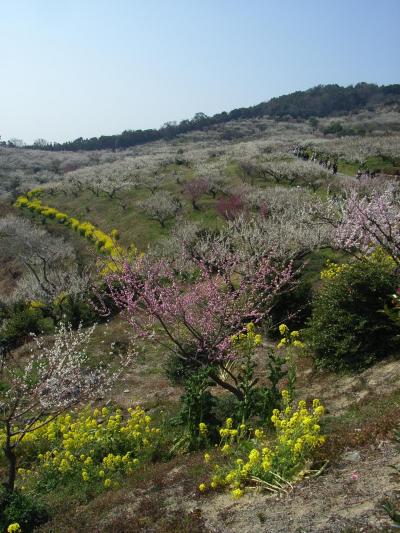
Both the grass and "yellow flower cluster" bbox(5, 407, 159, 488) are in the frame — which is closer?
the grass

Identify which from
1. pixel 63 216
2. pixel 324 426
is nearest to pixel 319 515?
pixel 324 426

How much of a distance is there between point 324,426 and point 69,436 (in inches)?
233

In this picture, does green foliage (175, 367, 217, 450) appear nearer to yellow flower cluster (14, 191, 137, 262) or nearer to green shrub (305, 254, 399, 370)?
green shrub (305, 254, 399, 370)

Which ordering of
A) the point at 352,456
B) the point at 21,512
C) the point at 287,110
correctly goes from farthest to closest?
the point at 287,110, the point at 21,512, the point at 352,456

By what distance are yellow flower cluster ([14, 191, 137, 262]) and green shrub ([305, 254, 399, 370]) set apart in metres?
20.0

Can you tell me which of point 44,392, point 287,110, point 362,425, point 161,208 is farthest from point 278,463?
point 287,110

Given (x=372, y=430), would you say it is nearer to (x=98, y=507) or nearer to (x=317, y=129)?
(x=98, y=507)

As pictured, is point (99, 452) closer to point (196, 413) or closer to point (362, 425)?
point (196, 413)

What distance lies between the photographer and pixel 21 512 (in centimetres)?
754

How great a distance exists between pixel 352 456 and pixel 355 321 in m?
4.98

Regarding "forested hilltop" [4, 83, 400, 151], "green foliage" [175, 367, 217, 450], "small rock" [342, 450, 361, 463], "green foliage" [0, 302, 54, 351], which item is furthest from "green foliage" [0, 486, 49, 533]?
"forested hilltop" [4, 83, 400, 151]

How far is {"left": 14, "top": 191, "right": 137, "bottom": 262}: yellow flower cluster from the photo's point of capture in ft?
123

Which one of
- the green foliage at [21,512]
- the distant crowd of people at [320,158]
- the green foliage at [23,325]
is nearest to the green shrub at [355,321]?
the green foliage at [21,512]

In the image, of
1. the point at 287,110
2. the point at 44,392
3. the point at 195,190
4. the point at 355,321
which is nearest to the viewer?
the point at 355,321
